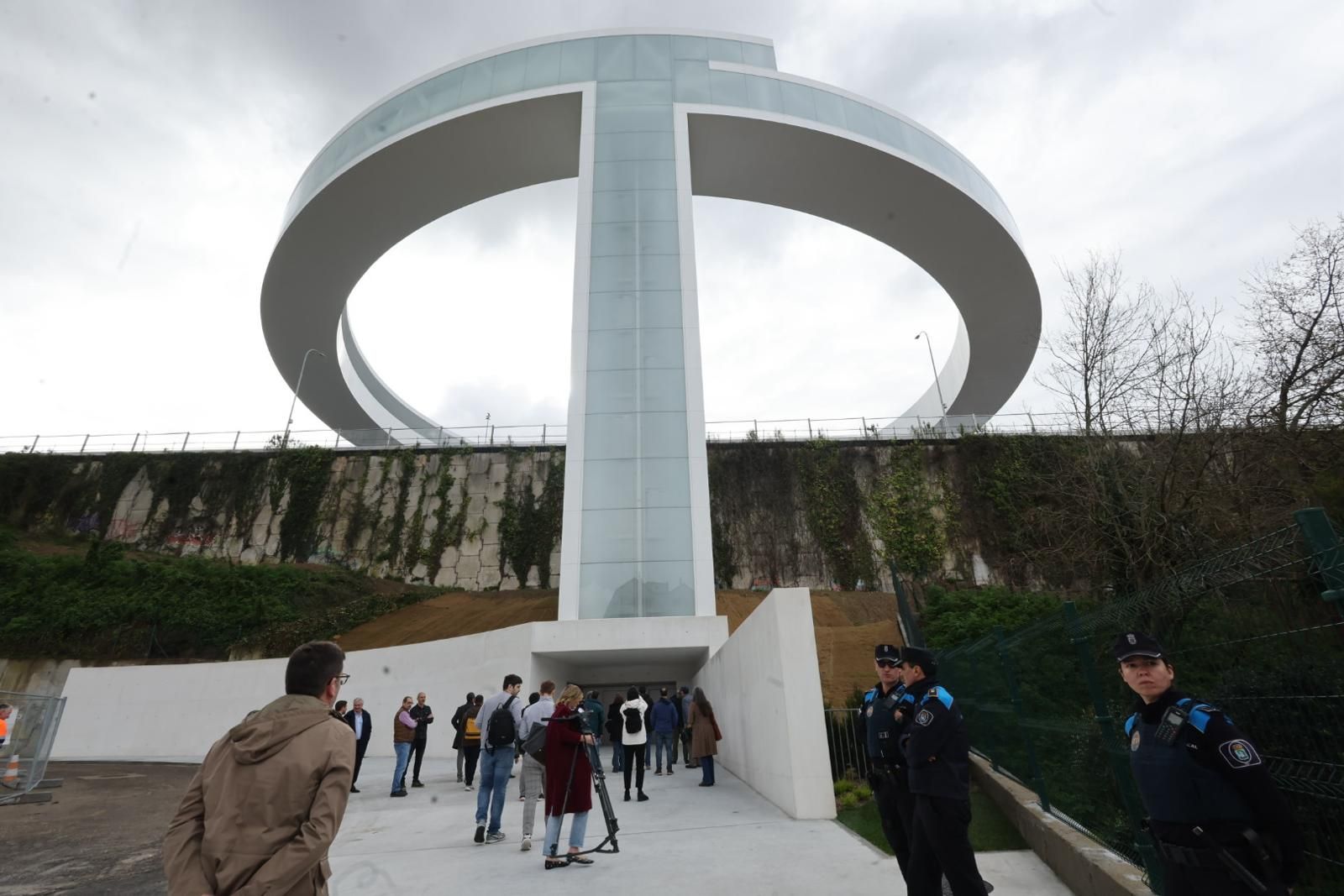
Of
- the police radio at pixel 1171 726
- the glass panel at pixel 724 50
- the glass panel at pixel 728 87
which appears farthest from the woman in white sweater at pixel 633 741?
the glass panel at pixel 724 50

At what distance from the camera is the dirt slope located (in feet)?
56.5

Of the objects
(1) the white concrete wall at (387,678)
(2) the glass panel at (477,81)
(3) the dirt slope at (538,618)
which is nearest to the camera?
(1) the white concrete wall at (387,678)

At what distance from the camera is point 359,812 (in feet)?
27.3

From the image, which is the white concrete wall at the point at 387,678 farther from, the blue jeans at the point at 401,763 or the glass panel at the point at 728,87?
the glass panel at the point at 728,87

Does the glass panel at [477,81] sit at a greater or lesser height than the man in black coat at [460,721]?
greater

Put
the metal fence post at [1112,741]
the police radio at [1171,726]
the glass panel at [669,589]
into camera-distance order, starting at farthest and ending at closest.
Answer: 1. the glass panel at [669,589]
2. the metal fence post at [1112,741]
3. the police radio at [1171,726]

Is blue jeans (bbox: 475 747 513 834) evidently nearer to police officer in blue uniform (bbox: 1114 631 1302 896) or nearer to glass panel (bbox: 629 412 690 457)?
police officer in blue uniform (bbox: 1114 631 1302 896)

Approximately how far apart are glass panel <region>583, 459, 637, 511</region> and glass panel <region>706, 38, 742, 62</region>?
45.2 ft

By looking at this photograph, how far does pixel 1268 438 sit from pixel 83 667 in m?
28.0

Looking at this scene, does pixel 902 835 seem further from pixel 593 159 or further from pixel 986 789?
pixel 593 159

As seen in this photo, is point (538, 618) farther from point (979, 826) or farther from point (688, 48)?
point (688, 48)

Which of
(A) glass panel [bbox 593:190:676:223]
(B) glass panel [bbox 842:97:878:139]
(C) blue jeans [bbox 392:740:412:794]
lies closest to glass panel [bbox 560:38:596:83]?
(A) glass panel [bbox 593:190:676:223]

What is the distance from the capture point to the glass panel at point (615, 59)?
2008cm

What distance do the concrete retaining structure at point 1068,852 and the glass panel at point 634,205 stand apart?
1556cm
